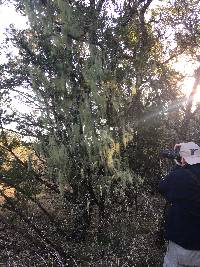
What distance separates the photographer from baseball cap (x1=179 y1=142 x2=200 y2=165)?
13.0 ft

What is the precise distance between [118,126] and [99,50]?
1.31 m

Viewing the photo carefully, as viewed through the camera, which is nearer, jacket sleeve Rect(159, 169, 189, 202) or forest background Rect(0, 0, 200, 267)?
jacket sleeve Rect(159, 169, 189, 202)

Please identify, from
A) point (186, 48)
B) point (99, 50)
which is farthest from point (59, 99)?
point (186, 48)

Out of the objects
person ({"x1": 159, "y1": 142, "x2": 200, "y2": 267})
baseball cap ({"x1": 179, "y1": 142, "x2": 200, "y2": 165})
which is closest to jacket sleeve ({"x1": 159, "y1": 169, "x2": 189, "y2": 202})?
person ({"x1": 159, "y1": 142, "x2": 200, "y2": 267})

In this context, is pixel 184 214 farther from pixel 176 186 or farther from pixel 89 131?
pixel 89 131

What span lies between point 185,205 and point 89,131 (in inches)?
111

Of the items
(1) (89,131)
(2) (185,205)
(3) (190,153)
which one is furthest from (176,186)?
(1) (89,131)

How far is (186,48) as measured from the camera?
1091 cm

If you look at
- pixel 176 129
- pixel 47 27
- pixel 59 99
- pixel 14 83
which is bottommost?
pixel 176 129

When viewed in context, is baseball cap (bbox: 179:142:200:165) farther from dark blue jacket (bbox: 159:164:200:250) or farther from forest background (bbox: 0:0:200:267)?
forest background (bbox: 0:0:200:267)

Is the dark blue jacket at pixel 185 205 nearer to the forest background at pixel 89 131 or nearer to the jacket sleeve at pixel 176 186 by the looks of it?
the jacket sleeve at pixel 176 186

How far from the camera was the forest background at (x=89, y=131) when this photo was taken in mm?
6527

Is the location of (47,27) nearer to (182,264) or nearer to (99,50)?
(99,50)

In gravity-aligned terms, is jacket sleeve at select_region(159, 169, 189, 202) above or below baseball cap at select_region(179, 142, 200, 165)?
below
